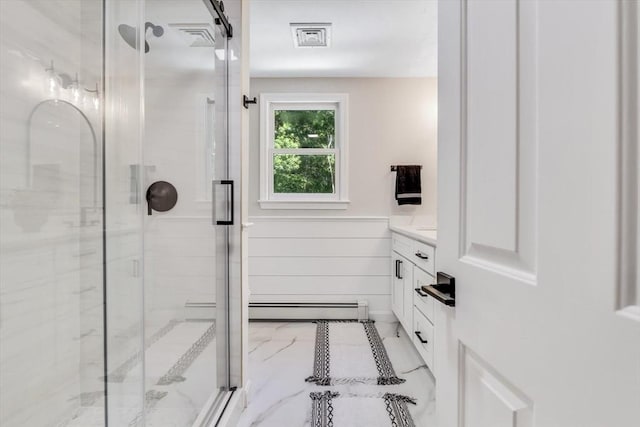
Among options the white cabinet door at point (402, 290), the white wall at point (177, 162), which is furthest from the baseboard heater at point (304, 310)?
the white wall at point (177, 162)

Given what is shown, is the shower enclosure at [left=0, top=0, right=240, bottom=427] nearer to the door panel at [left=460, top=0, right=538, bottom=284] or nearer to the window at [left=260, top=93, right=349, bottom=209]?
the door panel at [left=460, top=0, right=538, bottom=284]

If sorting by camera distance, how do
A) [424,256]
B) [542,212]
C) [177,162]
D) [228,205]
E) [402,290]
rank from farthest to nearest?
[402,290] < [424,256] < [228,205] < [177,162] < [542,212]

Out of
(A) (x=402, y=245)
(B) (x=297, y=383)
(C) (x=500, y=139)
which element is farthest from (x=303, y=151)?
(C) (x=500, y=139)

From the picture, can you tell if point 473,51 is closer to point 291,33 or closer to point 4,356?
point 4,356

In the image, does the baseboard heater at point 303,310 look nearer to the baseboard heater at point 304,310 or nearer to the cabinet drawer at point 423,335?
the baseboard heater at point 304,310

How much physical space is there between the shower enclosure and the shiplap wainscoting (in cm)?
188

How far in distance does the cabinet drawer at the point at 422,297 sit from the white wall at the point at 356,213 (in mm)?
→ 955

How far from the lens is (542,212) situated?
475 millimetres

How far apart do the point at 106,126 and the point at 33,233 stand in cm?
41

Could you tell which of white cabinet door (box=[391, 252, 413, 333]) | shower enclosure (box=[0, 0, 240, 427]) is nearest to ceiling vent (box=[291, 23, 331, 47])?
shower enclosure (box=[0, 0, 240, 427])

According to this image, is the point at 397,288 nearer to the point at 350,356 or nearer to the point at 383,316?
the point at 383,316

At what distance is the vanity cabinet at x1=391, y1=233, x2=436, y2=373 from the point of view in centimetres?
203

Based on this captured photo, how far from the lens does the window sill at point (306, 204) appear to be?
3.37 meters

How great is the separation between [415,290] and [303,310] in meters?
1.33
